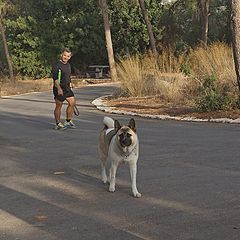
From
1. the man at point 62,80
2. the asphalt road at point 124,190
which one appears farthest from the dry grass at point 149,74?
the asphalt road at point 124,190

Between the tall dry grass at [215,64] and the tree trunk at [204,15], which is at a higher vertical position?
the tree trunk at [204,15]

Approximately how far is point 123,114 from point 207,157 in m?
7.58

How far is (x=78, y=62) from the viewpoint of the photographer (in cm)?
4666

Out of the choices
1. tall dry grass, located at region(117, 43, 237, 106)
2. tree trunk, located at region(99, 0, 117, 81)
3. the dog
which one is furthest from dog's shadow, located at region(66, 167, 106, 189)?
tree trunk, located at region(99, 0, 117, 81)

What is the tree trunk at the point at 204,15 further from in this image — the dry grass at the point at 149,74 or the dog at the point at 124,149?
the dog at the point at 124,149

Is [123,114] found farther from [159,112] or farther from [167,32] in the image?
[167,32]

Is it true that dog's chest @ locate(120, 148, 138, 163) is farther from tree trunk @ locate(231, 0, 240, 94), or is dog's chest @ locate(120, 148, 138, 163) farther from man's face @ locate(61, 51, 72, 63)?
tree trunk @ locate(231, 0, 240, 94)

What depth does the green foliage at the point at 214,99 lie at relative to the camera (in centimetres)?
1414

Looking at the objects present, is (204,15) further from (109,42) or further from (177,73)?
(177,73)

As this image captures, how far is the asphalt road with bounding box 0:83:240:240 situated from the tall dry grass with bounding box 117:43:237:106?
5.78 metres

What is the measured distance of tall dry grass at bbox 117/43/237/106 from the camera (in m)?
16.9

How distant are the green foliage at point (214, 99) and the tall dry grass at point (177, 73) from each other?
599 millimetres

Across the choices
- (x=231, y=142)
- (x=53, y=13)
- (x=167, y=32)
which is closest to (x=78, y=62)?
(x=53, y=13)

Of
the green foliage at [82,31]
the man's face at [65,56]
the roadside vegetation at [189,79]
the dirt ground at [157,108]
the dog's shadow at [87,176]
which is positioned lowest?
the dirt ground at [157,108]
